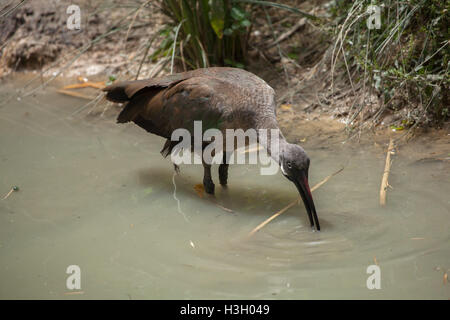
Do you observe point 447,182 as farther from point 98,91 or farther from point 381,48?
point 98,91

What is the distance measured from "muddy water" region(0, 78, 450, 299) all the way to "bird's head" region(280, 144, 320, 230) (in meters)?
0.14

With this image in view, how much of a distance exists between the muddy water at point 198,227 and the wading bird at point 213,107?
327mm

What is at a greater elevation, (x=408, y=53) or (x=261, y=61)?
(x=408, y=53)

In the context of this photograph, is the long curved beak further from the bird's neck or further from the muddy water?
the bird's neck

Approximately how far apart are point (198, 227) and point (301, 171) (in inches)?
32.7

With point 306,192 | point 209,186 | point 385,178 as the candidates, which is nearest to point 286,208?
point 306,192

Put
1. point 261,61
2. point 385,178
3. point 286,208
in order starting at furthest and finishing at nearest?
point 261,61, point 385,178, point 286,208

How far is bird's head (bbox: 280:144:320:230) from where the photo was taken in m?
3.55

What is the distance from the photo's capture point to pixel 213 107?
3939 millimetres

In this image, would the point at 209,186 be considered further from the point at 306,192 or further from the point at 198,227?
the point at 306,192

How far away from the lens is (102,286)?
296cm

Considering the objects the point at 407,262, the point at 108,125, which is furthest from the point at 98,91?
the point at 407,262

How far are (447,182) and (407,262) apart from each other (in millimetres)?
1211

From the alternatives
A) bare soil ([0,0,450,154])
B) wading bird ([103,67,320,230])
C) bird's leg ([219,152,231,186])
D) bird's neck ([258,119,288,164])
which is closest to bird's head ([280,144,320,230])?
wading bird ([103,67,320,230])
